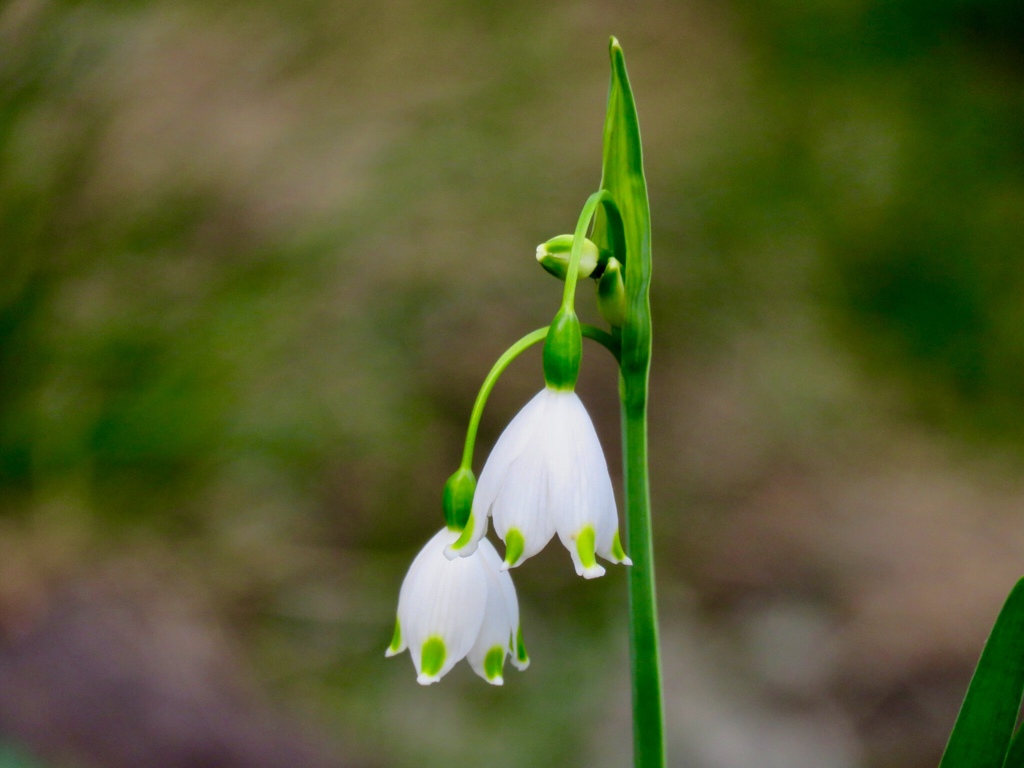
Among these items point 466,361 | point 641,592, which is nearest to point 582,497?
point 641,592

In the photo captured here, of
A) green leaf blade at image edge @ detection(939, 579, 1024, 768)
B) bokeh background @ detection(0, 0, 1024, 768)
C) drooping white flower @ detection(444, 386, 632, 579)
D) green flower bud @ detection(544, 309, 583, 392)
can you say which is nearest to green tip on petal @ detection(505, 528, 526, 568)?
drooping white flower @ detection(444, 386, 632, 579)

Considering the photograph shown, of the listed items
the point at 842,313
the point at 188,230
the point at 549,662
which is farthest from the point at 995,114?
the point at 188,230

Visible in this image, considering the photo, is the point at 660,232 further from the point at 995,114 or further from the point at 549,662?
the point at 549,662

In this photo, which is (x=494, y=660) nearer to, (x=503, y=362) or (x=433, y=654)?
(x=433, y=654)

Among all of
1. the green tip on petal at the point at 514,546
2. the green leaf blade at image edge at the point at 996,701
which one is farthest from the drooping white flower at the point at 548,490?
the green leaf blade at image edge at the point at 996,701

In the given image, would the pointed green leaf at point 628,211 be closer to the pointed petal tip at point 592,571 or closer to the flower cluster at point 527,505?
the flower cluster at point 527,505

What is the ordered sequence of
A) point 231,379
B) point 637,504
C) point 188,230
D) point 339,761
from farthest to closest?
point 188,230 < point 231,379 < point 339,761 < point 637,504

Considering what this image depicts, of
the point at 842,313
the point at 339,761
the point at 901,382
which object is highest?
the point at 842,313

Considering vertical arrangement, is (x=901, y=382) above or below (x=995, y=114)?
below
